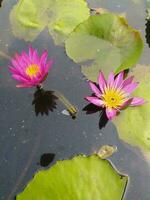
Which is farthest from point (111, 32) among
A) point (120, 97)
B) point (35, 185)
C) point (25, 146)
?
point (35, 185)

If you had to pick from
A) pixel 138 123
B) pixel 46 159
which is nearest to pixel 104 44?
pixel 138 123

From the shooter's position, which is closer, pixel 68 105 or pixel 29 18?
pixel 68 105

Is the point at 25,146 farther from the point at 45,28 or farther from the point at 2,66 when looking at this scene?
the point at 45,28

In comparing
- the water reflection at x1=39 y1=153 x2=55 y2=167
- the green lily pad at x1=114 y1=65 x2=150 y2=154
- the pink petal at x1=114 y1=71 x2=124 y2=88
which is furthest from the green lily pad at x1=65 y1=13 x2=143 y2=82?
the water reflection at x1=39 y1=153 x2=55 y2=167

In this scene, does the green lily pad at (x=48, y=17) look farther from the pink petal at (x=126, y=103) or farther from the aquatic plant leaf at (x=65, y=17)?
the pink petal at (x=126, y=103)

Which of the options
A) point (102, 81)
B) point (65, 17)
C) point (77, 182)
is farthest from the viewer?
point (65, 17)

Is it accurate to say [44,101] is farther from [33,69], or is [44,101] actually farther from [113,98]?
[113,98]
